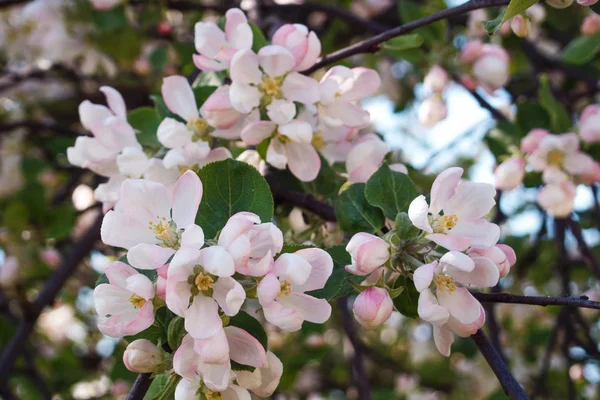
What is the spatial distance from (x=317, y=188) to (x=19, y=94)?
192 centimetres

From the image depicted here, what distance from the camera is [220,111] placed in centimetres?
90

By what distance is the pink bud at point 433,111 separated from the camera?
141cm

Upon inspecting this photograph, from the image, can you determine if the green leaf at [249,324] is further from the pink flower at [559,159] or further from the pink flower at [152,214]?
the pink flower at [559,159]

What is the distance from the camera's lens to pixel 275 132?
0.92m

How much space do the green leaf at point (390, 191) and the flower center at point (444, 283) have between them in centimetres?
13

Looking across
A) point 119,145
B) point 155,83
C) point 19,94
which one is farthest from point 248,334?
point 19,94

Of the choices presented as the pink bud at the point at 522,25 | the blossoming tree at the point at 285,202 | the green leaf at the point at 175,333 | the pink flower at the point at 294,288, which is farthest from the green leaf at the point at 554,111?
the green leaf at the point at 175,333

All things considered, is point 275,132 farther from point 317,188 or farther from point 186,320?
point 186,320

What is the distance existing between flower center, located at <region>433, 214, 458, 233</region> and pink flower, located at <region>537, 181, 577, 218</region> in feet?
1.83

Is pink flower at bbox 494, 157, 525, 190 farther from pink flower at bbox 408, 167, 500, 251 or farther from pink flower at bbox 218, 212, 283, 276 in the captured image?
pink flower at bbox 218, 212, 283, 276

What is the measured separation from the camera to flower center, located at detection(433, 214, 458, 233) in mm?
744

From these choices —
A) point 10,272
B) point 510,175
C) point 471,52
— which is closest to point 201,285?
point 510,175

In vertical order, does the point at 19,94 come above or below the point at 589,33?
below

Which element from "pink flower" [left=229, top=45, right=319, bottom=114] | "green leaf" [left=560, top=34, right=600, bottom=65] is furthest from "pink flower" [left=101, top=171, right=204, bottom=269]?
"green leaf" [left=560, top=34, right=600, bottom=65]
